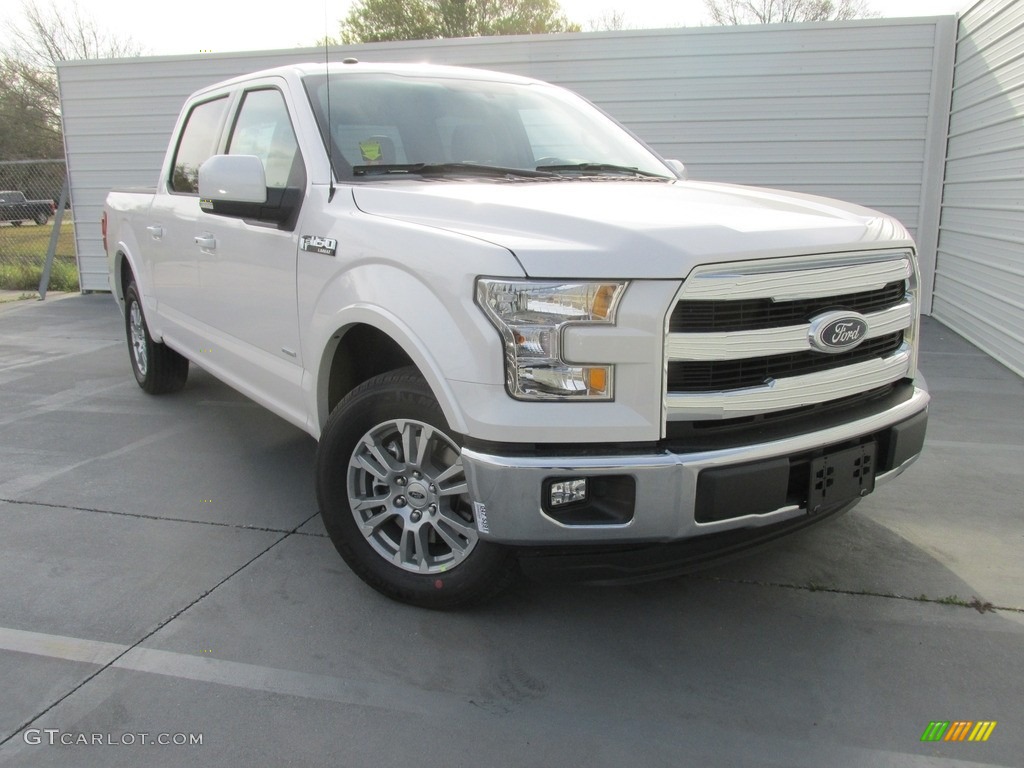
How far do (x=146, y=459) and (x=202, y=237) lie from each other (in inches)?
53.8

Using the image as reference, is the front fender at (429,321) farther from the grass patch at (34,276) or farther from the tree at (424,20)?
the tree at (424,20)

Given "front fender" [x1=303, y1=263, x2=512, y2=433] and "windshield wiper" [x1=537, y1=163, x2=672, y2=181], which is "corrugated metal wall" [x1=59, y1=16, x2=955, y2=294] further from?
"front fender" [x1=303, y1=263, x2=512, y2=433]

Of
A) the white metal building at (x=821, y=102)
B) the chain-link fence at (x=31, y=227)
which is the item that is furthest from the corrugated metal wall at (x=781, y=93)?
the chain-link fence at (x=31, y=227)

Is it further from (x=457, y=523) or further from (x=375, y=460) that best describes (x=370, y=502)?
(x=457, y=523)

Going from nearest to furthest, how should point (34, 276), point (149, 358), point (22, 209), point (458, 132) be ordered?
point (458, 132) → point (149, 358) → point (22, 209) → point (34, 276)

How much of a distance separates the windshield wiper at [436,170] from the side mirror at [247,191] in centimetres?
31

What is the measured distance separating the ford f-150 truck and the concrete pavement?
402 inches

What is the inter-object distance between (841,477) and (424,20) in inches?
1602

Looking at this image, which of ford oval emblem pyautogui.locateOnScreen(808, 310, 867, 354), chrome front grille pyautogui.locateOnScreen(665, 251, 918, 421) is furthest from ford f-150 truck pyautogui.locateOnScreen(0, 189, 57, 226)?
ford oval emblem pyautogui.locateOnScreen(808, 310, 867, 354)

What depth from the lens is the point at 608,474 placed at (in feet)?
7.93

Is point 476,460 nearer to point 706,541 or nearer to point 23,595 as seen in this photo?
point 706,541

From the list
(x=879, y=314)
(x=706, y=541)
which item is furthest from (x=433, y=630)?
(x=879, y=314)

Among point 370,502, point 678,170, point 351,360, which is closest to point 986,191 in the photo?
point 678,170

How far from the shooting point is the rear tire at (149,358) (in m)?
5.97
